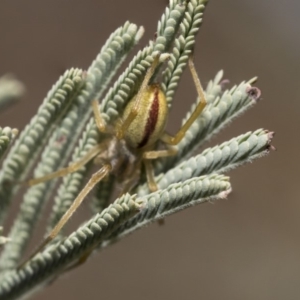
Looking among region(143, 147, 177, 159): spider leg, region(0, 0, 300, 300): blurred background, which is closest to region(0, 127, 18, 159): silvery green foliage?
region(143, 147, 177, 159): spider leg

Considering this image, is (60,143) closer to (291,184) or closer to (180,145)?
(180,145)

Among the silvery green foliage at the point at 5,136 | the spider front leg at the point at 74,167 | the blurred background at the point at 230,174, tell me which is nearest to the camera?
the silvery green foliage at the point at 5,136

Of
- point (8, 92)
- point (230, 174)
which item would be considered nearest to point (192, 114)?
point (8, 92)

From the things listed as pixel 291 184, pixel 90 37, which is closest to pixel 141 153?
pixel 90 37

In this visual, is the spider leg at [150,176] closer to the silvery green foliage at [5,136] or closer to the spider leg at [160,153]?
the spider leg at [160,153]

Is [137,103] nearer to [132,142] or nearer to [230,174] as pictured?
[132,142]

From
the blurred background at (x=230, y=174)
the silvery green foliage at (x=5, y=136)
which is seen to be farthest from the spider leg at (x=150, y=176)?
the blurred background at (x=230, y=174)

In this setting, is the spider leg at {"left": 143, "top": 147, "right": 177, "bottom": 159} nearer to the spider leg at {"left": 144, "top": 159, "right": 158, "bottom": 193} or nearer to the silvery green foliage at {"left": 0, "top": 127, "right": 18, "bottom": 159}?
the spider leg at {"left": 144, "top": 159, "right": 158, "bottom": 193}
